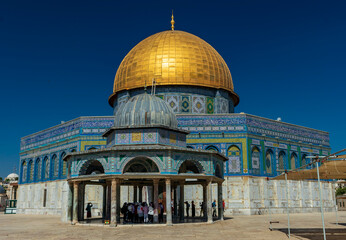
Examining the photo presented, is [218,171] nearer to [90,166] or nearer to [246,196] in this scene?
[90,166]

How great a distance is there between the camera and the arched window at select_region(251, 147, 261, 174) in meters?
27.5

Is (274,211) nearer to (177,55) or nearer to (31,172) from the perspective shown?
(177,55)

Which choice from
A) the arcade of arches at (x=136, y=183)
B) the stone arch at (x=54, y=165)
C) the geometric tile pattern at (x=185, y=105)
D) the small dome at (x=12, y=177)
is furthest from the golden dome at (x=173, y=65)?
the small dome at (x=12, y=177)

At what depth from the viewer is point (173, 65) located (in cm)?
3150

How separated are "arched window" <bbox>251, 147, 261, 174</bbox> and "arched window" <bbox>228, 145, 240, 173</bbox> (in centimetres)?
120

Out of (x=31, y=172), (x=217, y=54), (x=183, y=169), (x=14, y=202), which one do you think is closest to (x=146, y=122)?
(x=183, y=169)

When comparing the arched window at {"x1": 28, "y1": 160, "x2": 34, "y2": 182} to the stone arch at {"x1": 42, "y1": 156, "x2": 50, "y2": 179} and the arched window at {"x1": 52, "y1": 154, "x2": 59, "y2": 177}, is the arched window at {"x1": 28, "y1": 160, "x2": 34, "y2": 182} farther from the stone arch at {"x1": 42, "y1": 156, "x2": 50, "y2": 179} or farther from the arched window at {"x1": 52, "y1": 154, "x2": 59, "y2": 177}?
the arched window at {"x1": 52, "y1": 154, "x2": 59, "y2": 177}

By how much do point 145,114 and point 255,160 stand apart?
12.5 m

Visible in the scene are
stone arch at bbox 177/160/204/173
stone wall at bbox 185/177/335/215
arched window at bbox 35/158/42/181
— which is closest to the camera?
stone arch at bbox 177/160/204/173

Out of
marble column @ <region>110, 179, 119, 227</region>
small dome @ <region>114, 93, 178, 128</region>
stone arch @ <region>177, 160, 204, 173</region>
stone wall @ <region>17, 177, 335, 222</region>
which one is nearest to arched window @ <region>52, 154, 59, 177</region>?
stone wall @ <region>17, 177, 335, 222</region>

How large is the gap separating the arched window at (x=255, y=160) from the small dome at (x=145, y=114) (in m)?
10.5

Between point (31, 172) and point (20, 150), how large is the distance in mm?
3149

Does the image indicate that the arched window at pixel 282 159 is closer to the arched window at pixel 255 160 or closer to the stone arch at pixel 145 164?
the arched window at pixel 255 160

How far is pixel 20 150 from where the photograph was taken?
37000 millimetres
